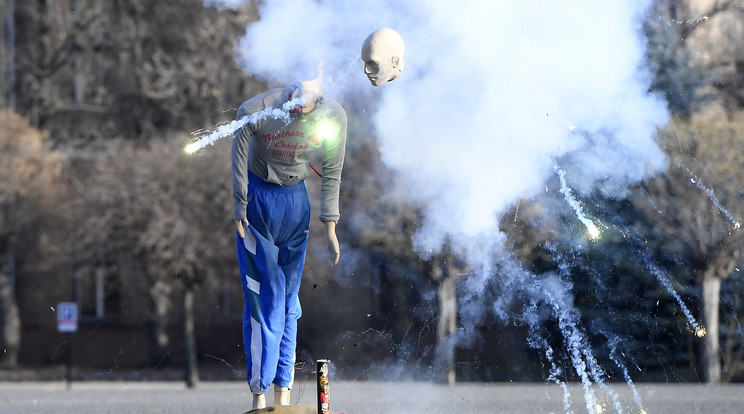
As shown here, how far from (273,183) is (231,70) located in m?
11.7

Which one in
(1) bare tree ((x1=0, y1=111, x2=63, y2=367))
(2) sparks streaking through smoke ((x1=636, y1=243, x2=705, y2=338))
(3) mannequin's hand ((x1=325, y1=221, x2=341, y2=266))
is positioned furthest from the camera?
(1) bare tree ((x1=0, y1=111, x2=63, y2=367))

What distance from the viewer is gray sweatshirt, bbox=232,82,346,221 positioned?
7.22 metres

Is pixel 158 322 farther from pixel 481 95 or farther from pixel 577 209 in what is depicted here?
pixel 481 95

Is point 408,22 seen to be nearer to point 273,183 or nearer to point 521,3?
point 521,3

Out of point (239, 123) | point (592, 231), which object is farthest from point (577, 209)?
point (239, 123)

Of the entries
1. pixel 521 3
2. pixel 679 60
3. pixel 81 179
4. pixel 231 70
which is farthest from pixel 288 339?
pixel 81 179

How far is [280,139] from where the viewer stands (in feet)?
23.8

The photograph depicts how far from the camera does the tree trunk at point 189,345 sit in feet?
57.7

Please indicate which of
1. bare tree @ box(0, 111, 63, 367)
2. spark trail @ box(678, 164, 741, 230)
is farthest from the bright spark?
bare tree @ box(0, 111, 63, 367)

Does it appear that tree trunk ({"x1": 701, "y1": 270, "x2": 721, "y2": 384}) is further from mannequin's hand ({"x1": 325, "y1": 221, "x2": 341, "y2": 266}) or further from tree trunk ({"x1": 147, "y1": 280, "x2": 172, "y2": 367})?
tree trunk ({"x1": 147, "y1": 280, "x2": 172, "y2": 367})

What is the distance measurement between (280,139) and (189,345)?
11753 mm

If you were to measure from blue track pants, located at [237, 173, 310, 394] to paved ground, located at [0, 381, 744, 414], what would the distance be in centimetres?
94

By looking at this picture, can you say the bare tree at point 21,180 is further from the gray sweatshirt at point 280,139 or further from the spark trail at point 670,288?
the gray sweatshirt at point 280,139

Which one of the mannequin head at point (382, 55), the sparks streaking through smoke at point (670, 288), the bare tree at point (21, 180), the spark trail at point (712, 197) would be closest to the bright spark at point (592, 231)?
the spark trail at point (712, 197)
